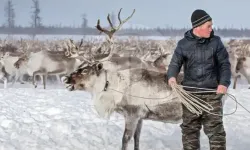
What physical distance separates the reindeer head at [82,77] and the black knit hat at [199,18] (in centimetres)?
200

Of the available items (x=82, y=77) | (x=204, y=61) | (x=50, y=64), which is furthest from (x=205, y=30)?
(x=50, y=64)

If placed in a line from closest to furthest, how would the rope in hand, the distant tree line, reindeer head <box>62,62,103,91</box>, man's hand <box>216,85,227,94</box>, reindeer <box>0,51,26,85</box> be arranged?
man's hand <box>216,85,227,94</box> < the rope in hand < reindeer head <box>62,62,103,91</box> < reindeer <box>0,51,26,85</box> < the distant tree line

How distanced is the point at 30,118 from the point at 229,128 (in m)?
3.53

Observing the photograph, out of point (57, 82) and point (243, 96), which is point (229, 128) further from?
point (57, 82)

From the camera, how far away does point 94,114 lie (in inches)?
340

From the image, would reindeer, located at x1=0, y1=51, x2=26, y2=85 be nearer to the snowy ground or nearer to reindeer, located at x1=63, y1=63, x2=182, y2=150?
the snowy ground

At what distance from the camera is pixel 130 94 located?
18.4 ft

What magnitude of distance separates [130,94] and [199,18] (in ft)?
5.63

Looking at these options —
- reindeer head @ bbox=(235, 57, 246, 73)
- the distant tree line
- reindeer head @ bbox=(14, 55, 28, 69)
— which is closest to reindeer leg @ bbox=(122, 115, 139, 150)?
reindeer head @ bbox=(235, 57, 246, 73)

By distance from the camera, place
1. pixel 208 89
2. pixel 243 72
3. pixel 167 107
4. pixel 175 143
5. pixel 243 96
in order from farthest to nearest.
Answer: pixel 243 72 < pixel 243 96 < pixel 175 143 < pixel 167 107 < pixel 208 89

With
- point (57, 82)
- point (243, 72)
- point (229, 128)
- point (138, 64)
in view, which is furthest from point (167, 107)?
point (57, 82)

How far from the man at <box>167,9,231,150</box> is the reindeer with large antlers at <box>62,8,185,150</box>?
1.11 m

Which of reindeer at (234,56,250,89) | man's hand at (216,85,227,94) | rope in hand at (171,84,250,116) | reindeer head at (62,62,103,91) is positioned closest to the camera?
man's hand at (216,85,227,94)

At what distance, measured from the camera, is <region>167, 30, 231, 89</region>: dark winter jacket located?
422 centimetres
